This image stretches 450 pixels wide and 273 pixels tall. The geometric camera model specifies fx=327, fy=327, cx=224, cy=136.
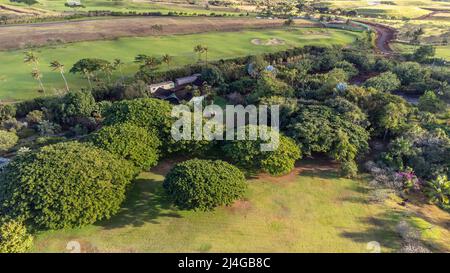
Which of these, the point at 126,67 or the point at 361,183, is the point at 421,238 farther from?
the point at 126,67

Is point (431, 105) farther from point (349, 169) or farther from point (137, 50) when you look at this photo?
point (137, 50)

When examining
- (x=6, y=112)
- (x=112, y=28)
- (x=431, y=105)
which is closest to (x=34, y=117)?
(x=6, y=112)

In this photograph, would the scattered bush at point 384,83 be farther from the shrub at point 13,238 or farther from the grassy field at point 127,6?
the grassy field at point 127,6

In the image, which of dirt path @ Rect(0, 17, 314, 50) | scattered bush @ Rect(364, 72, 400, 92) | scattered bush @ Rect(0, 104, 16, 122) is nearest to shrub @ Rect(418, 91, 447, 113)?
scattered bush @ Rect(364, 72, 400, 92)

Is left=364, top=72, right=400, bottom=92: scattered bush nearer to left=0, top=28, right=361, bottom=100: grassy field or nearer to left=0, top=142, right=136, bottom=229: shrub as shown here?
left=0, top=28, right=361, bottom=100: grassy field

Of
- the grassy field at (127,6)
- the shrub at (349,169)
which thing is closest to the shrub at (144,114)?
the shrub at (349,169)
